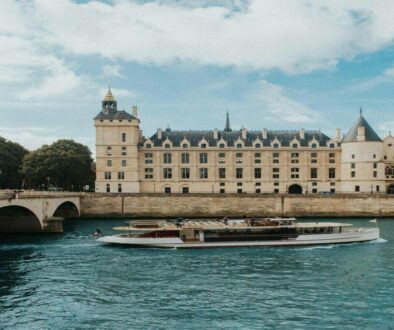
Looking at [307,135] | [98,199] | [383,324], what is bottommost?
[383,324]

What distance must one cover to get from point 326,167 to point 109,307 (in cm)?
9226

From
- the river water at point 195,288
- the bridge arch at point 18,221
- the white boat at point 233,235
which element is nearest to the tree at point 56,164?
the bridge arch at point 18,221

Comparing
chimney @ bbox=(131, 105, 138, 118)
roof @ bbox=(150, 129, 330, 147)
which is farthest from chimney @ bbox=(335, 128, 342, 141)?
chimney @ bbox=(131, 105, 138, 118)

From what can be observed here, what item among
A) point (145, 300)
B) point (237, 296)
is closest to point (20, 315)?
point (145, 300)

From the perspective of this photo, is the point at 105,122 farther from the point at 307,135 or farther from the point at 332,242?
the point at 332,242

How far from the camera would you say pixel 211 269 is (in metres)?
46.9

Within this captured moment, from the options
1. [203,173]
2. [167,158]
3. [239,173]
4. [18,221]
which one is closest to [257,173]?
[239,173]

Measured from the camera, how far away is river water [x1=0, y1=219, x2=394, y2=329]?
31359mm

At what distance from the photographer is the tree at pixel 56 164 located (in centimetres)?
11525

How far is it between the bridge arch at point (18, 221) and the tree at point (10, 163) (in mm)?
48924

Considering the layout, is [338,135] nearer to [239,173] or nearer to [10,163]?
[239,173]

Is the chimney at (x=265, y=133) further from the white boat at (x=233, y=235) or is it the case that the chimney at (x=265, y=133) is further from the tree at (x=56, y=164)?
the white boat at (x=233, y=235)

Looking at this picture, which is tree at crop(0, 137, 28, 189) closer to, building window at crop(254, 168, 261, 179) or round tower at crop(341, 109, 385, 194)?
building window at crop(254, 168, 261, 179)

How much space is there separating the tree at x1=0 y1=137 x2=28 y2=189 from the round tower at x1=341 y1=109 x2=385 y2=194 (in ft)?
Result: 247
